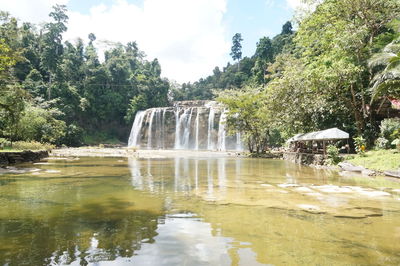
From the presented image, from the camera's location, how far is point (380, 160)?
12.5 m

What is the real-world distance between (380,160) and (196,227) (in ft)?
37.3

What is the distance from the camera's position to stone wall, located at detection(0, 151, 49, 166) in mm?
13297

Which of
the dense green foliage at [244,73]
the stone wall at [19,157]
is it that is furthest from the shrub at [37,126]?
the dense green foliage at [244,73]

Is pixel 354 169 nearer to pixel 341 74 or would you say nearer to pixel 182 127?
pixel 341 74

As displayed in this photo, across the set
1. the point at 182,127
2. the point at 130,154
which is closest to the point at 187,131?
the point at 182,127

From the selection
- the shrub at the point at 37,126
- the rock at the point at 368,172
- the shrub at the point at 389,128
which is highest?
the shrub at the point at 37,126

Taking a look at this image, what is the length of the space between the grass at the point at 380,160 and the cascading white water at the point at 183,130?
79.5ft

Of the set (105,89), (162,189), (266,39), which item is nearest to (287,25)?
(266,39)

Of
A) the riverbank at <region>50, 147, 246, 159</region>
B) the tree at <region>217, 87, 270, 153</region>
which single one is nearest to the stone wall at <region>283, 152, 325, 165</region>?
the tree at <region>217, 87, 270, 153</region>

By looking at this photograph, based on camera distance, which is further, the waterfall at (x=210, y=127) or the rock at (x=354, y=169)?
the waterfall at (x=210, y=127)

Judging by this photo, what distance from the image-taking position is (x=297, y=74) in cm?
2045

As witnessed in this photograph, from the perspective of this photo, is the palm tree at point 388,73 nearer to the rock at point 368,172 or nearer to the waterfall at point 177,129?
the rock at point 368,172

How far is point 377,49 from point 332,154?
792 centimetres

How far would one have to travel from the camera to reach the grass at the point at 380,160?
1150 cm
